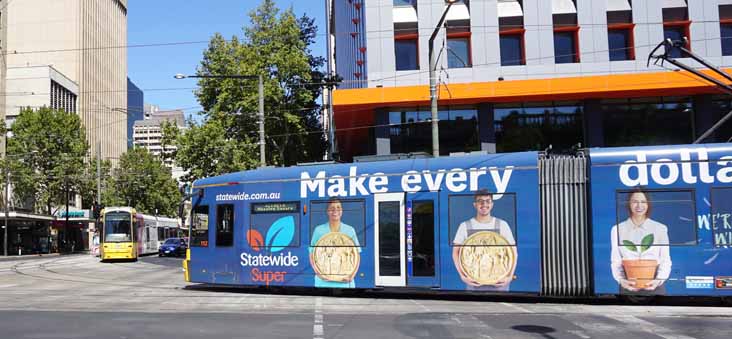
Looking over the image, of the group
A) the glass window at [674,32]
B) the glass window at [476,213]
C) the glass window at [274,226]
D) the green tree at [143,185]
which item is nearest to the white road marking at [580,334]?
the glass window at [476,213]

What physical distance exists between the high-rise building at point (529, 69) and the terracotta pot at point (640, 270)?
1456 cm

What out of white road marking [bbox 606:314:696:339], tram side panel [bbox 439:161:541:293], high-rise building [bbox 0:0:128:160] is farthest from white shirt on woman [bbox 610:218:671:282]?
high-rise building [bbox 0:0:128:160]

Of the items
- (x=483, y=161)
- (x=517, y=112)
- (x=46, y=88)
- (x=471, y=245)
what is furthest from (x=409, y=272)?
(x=46, y=88)

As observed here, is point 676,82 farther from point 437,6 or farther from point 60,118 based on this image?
point 60,118

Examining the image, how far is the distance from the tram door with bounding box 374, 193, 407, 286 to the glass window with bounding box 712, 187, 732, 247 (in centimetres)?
602

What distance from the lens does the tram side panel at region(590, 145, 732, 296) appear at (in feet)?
41.5

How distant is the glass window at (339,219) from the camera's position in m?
14.8

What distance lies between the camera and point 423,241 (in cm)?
1419

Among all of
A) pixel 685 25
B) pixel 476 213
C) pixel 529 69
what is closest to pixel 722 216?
pixel 476 213

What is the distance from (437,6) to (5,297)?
65.0 ft

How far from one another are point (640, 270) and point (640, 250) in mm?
383

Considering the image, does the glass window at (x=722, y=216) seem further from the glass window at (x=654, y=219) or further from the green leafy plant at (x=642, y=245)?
the green leafy plant at (x=642, y=245)

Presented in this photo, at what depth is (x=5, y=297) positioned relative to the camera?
605 inches

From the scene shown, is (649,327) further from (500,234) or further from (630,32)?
(630,32)
